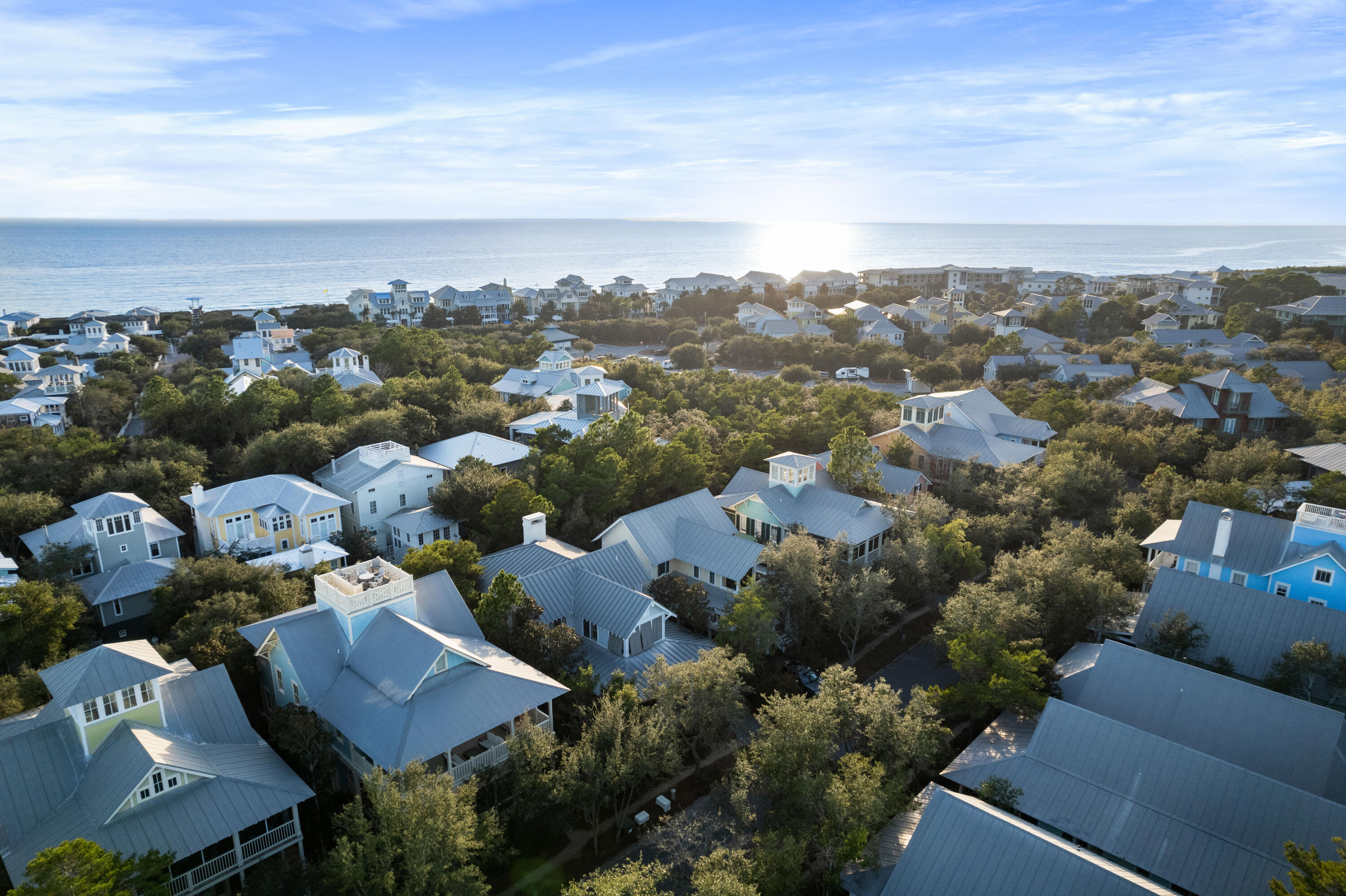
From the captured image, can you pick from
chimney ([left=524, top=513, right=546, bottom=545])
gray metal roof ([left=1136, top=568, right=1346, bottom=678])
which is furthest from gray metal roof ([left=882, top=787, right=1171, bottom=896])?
chimney ([left=524, top=513, right=546, bottom=545])

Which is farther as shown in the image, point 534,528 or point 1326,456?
point 1326,456

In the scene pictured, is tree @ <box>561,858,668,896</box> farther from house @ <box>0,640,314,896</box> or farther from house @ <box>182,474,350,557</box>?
house @ <box>182,474,350,557</box>

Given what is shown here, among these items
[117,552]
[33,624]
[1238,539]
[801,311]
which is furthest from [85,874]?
[801,311]

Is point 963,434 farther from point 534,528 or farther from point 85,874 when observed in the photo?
point 85,874

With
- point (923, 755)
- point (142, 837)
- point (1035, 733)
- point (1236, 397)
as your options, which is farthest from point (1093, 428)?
point (142, 837)

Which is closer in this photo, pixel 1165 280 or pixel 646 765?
pixel 646 765

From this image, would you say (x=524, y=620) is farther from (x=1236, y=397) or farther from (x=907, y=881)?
(x=1236, y=397)
